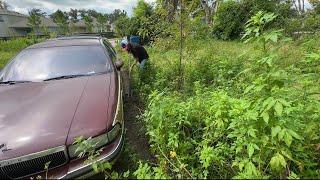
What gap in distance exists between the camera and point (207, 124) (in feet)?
11.6

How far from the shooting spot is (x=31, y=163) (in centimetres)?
280

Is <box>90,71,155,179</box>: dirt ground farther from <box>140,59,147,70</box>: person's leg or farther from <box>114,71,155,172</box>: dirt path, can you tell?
<box>140,59,147,70</box>: person's leg

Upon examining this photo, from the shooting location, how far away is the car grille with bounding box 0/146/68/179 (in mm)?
2764

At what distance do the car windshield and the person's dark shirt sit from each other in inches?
97.9

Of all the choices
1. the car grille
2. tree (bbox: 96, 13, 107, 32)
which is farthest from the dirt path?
tree (bbox: 96, 13, 107, 32)

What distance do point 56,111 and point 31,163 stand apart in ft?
2.23

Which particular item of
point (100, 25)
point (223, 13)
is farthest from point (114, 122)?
point (100, 25)

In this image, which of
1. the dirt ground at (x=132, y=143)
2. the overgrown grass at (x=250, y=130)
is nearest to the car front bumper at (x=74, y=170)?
the dirt ground at (x=132, y=143)

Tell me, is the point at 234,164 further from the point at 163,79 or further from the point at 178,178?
the point at 163,79

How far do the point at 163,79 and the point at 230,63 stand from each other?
167 centimetres

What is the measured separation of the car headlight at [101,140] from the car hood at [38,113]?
0.12 meters

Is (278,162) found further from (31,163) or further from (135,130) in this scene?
(135,130)

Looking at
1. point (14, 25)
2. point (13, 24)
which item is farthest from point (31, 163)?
point (13, 24)

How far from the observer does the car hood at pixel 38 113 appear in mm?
2852
